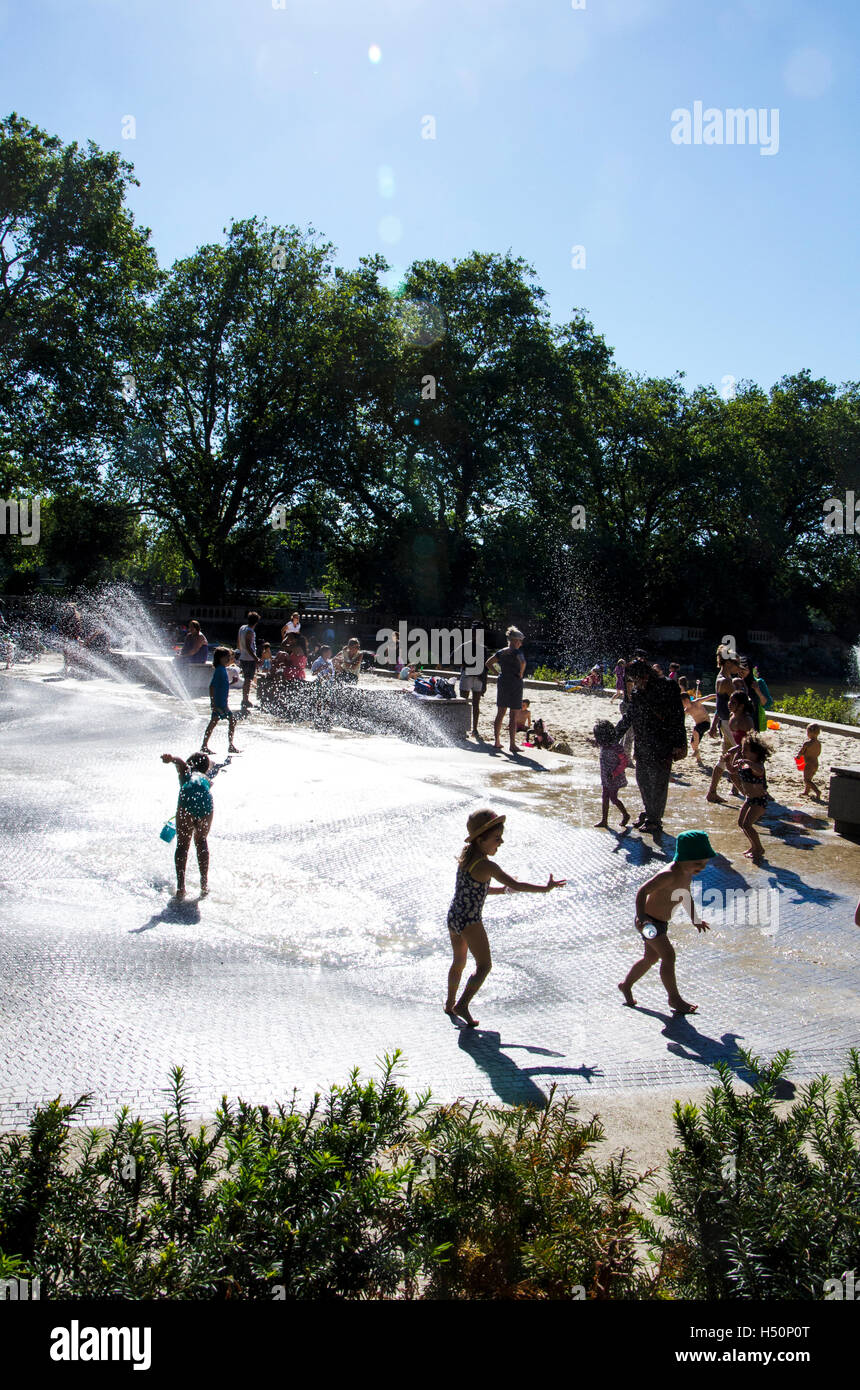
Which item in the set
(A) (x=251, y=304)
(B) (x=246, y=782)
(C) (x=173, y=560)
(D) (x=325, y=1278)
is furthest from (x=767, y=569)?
(D) (x=325, y=1278)

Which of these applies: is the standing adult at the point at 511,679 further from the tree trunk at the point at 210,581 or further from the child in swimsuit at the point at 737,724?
the tree trunk at the point at 210,581

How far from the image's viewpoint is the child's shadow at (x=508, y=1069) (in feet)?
15.1

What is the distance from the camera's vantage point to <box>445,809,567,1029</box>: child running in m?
5.67

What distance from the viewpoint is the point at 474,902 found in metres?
5.70

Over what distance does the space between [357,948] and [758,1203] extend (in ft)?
13.4

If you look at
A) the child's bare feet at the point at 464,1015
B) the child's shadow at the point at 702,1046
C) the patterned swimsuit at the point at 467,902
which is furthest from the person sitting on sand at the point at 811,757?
the child's bare feet at the point at 464,1015

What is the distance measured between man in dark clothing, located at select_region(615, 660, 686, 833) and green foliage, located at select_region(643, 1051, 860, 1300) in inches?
239

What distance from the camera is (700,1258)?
9.94ft

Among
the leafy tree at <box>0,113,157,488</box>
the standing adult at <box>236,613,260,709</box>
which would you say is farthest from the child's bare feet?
the leafy tree at <box>0,113,157,488</box>

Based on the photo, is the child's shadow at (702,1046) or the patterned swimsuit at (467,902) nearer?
the child's shadow at (702,1046)

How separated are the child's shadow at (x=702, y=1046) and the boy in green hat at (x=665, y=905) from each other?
196mm

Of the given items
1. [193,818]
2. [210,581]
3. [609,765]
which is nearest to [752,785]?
[609,765]

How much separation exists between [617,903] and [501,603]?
118 feet

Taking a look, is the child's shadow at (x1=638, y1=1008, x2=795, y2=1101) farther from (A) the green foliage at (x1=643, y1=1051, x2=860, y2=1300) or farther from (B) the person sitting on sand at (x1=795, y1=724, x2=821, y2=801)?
(B) the person sitting on sand at (x1=795, y1=724, x2=821, y2=801)
